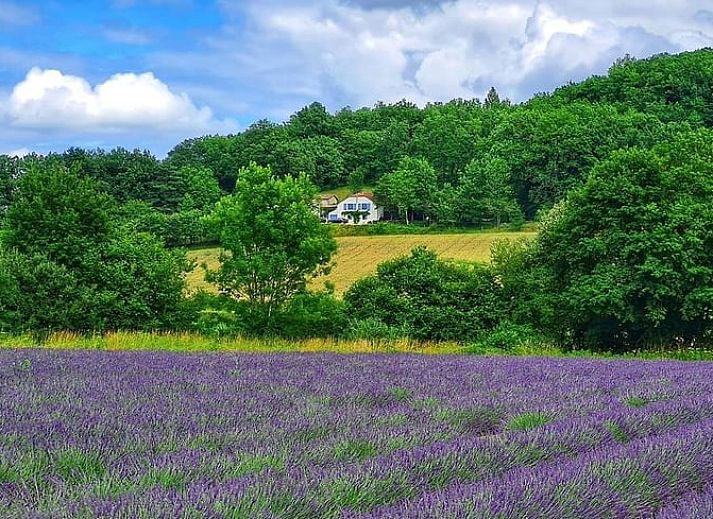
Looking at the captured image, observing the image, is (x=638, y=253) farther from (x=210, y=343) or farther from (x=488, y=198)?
(x=488, y=198)

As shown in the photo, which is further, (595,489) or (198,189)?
(198,189)

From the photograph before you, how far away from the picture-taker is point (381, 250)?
181 feet

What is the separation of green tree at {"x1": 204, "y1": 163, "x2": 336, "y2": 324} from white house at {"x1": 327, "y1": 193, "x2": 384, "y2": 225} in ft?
200

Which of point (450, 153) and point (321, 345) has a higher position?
point (450, 153)

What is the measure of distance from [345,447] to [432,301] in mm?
18090

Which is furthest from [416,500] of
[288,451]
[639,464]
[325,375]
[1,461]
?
[325,375]

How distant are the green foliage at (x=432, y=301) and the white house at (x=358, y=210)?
6198 cm

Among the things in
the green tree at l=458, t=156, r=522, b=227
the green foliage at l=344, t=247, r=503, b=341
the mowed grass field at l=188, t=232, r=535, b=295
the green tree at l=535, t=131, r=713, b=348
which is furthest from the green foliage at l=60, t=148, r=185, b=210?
the green tree at l=535, t=131, r=713, b=348

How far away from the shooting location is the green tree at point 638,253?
64.5 feet

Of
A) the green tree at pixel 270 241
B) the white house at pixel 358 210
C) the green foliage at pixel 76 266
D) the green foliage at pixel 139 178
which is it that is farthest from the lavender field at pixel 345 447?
the white house at pixel 358 210

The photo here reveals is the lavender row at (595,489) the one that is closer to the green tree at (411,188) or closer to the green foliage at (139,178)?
the green foliage at (139,178)

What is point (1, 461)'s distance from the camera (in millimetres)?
3902

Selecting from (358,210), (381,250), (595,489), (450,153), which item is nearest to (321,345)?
(595,489)

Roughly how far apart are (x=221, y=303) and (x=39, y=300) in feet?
16.9
